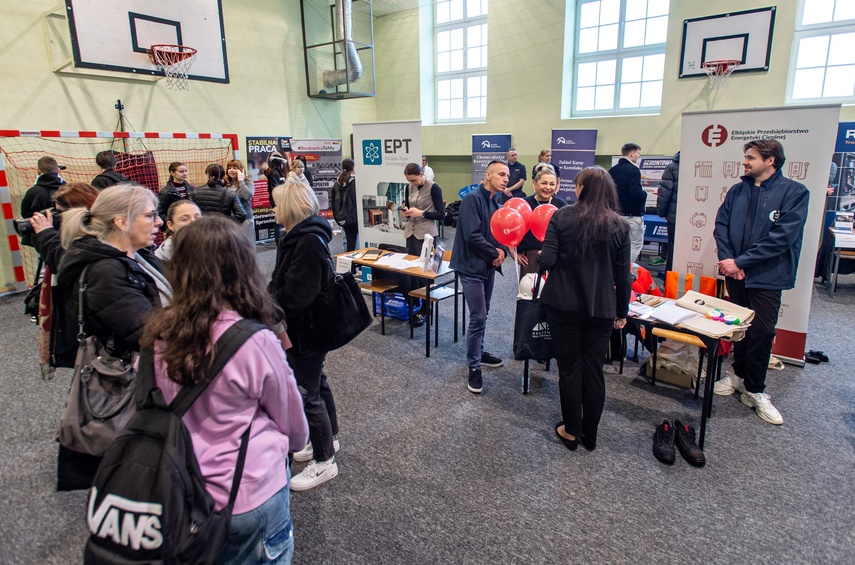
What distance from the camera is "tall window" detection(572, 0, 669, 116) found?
7777 millimetres

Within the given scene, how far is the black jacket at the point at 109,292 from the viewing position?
1.62m

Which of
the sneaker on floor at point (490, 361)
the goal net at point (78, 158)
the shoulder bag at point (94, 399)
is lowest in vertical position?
the sneaker on floor at point (490, 361)

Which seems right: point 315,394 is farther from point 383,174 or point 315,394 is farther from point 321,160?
point 321,160

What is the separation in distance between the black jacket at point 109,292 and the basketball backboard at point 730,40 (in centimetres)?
776

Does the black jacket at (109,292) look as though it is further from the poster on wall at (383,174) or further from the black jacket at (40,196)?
the black jacket at (40,196)

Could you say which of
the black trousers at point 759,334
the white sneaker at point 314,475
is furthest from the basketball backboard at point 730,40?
the white sneaker at point 314,475

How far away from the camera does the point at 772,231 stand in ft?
9.37

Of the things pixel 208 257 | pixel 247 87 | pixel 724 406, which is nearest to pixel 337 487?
pixel 208 257

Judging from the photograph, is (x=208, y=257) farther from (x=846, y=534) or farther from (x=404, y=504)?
(x=846, y=534)

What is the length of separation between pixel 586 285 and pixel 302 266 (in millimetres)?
1304

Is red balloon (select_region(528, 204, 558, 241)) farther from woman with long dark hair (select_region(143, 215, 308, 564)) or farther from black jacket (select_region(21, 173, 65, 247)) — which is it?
black jacket (select_region(21, 173, 65, 247))

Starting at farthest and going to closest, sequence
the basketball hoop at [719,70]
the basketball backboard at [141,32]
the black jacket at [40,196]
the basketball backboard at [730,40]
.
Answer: the basketball hoop at [719,70], the basketball backboard at [730,40], the basketball backboard at [141,32], the black jacket at [40,196]

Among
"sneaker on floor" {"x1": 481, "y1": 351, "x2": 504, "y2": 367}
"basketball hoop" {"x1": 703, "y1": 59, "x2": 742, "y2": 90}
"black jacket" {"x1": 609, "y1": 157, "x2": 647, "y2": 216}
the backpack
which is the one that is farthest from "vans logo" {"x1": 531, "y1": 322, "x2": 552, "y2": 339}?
"basketball hoop" {"x1": 703, "y1": 59, "x2": 742, "y2": 90}

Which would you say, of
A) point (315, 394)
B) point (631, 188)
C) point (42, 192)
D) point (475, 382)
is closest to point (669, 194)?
point (631, 188)
